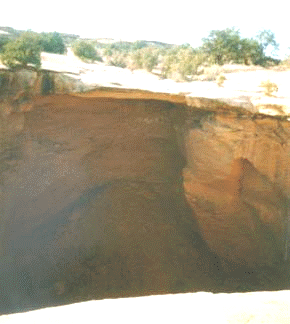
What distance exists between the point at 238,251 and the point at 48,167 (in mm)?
4031

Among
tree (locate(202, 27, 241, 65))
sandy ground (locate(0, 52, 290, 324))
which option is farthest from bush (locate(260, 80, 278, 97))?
tree (locate(202, 27, 241, 65))

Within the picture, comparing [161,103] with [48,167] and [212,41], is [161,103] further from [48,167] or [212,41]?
[212,41]

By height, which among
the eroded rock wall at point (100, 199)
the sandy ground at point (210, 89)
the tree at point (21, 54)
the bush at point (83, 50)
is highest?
the bush at point (83, 50)

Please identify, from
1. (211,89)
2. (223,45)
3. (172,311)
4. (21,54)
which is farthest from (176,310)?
(223,45)

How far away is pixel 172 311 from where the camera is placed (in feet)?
7.73

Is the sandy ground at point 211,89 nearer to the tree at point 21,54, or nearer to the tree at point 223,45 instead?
the tree at point 21,54

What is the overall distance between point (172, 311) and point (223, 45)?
14.5 metres

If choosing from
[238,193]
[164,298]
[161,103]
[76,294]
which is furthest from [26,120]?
[164,298]

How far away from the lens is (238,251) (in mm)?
7242

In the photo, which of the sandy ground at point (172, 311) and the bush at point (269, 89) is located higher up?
the bush at point (269, 89)

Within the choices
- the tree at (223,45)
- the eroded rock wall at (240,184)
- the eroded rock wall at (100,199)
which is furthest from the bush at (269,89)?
the tree at (223,45)

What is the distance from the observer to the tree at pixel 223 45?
14.8 metres

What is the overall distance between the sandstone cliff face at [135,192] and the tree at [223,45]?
25.0 ft

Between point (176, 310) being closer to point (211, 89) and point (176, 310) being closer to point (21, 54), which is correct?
point (211, 89)
